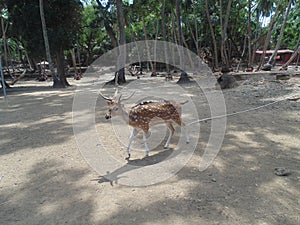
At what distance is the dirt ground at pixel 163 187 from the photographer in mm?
2832

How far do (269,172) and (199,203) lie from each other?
145 centimetres

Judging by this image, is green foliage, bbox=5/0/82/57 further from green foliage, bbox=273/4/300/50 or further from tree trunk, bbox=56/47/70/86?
green foliage, bbox=273/4/300/50

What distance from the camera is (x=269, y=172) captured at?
376 centimetres

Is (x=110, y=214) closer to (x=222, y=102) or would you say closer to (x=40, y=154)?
(x=40, y=154)

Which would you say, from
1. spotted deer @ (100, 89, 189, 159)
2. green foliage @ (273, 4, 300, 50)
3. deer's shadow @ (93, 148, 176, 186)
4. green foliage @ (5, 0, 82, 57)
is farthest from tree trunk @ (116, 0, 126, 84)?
green foliage @ (273, 4, 300, 50)

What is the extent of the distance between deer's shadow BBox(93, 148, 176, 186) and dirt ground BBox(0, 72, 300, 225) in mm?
61

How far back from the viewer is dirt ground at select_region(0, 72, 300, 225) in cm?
283

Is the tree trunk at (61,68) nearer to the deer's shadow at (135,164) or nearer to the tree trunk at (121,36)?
the tree trunk at (121,36)

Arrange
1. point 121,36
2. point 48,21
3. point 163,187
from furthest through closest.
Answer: point 48,21 < point 121,36 < point 163,187

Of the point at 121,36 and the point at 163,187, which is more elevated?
the point at 121,36

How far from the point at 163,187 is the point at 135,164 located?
87 centimetres

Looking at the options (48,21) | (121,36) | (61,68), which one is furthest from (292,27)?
(48,21)

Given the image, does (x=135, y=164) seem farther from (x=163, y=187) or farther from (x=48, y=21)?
(x=48, y=21)

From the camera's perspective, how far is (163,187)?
344 centimetres
